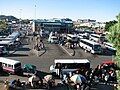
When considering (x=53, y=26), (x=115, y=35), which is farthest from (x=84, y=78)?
(x=53, y=26)

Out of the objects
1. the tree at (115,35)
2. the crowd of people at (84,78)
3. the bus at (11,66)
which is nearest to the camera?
the tree at (115,35)

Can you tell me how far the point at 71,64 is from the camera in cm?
2500

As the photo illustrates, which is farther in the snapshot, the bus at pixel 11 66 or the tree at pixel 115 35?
the bus at pixel 11 66

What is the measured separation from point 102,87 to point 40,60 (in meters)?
14.2

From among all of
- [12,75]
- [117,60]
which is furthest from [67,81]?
[117,60]

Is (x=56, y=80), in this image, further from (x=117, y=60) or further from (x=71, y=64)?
(x=117, y=60)

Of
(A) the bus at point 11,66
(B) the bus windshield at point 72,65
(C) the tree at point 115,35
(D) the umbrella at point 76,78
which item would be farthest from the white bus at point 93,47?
(C) the tree at point 115,35

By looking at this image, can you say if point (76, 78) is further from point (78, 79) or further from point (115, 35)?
point (115, 35)

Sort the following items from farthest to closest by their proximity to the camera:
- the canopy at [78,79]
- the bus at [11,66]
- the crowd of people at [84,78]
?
1. the bus at [11,66]
2. the crowd of people at [84,78]
3. the canopy at [78,79]

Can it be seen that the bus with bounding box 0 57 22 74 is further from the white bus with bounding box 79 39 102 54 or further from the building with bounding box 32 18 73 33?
the building with bounding box 32 18 73 33

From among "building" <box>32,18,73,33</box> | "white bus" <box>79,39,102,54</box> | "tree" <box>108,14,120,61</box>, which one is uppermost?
"tree" <box>108,14,120,61</box>

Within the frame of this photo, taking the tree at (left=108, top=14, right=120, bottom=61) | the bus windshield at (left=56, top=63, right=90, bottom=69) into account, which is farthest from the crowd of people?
the tree at (left=108, top=14, right=120, bottom=61)

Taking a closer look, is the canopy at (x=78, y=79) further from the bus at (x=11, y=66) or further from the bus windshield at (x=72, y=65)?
the bus at (x=11, y=66)

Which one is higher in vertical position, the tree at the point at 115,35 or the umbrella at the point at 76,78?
the tree at the point at 115,35
